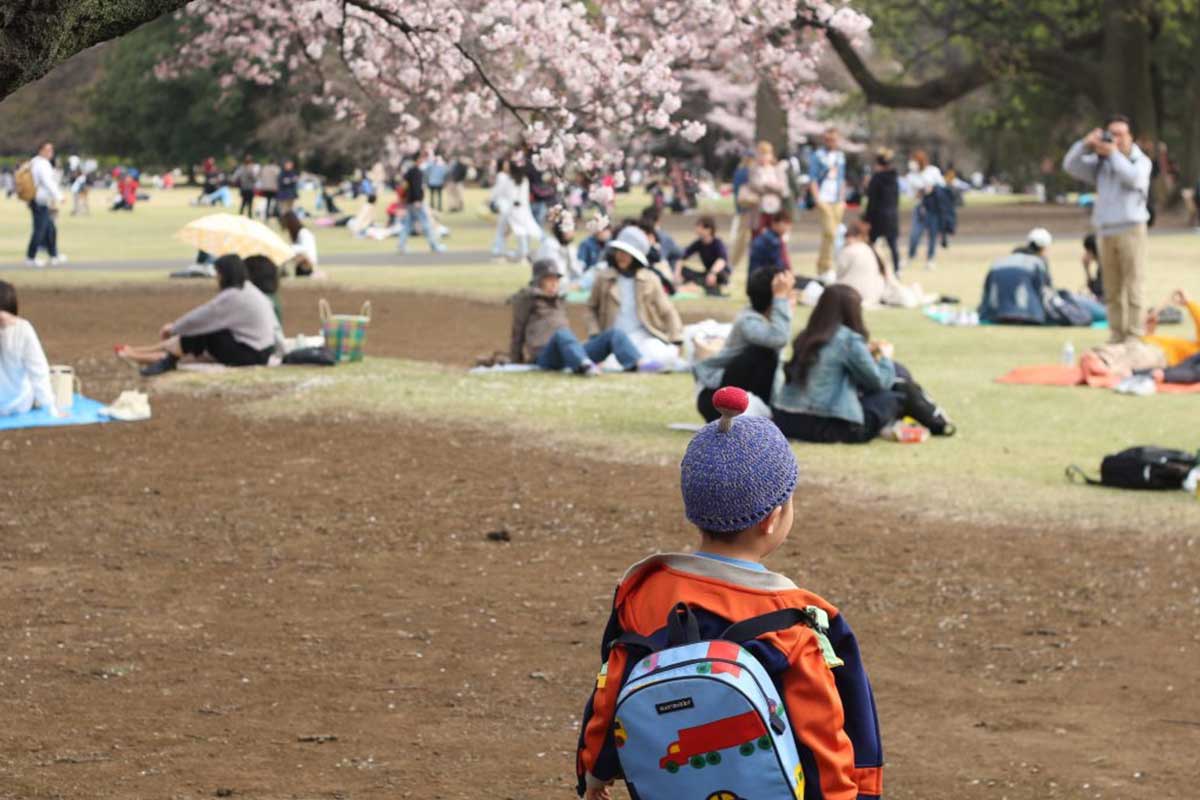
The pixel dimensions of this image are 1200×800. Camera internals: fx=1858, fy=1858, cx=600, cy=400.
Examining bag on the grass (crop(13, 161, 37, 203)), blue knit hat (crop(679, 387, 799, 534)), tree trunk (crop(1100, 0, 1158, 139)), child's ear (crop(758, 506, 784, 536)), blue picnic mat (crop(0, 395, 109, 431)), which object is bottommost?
blue picnic mat (crop(0, 395, 109, 431))

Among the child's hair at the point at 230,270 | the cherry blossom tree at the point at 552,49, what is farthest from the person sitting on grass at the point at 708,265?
the child's hair at the point at 230,270

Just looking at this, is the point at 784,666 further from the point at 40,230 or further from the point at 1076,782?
the point at 40,230

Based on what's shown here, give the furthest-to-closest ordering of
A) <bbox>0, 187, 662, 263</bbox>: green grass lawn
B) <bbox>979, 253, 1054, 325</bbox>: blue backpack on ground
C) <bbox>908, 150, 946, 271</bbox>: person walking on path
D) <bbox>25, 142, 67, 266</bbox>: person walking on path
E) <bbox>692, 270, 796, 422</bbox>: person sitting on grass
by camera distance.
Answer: <bbox>0, 187, 662, 263</bbox>: green grass lawn < <bbox>908, 150, 946, 271</bbox>: person walking on path < <bbox>25, 142, 67, 266</bbox>: person walking on path < <bbox>979, 253, 1054, 325</bbox>: blue backpack on ground < <bbox>692, 270, 796, 422</bbox>: person sitting on grass

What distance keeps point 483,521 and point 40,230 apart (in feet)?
68.5

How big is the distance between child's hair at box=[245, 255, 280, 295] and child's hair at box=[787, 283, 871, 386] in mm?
6129

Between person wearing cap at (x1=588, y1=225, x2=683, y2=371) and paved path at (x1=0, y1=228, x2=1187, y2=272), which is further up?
person wearing cap at (x1=588, y1=225, x2=683, y2=371)

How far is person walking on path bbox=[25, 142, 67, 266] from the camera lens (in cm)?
2716

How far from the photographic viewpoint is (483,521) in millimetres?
9758

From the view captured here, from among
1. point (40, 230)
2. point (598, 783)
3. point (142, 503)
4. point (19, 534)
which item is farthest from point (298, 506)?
point (40, 230)

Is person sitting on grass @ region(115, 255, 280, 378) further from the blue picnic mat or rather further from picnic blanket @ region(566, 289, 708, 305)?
picnic blanket @ region(566, 289, 708, 305)

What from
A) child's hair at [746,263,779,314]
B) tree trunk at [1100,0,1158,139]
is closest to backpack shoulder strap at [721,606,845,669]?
child's hair at [746,263,779,314]

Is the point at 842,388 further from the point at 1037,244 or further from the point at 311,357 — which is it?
the point at 1037,244

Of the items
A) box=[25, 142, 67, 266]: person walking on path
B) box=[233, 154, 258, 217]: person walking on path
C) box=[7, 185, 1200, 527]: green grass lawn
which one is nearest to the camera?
box=[7, 185, 1200, 527]: green grass lawn

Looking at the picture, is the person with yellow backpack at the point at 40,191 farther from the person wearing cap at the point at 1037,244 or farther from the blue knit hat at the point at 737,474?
the blue knit hat at the point at 737,474
